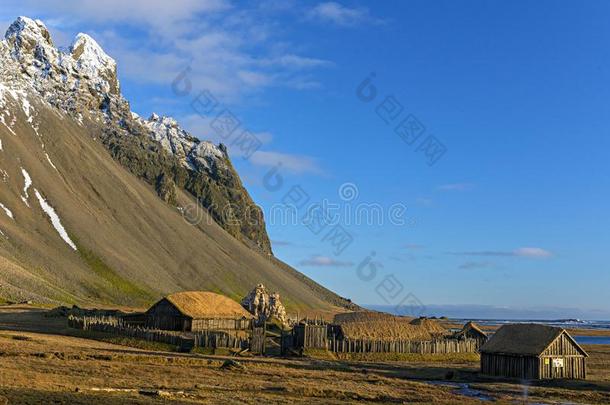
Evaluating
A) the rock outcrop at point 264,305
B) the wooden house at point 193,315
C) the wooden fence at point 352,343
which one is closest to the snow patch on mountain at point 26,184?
the rock outcrop at point 264,305

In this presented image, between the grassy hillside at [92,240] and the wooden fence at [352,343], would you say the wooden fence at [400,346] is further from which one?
the grassy hillside at [92,240]

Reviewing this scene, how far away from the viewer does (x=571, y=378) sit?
51.7 meters

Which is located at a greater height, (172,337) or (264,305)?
(264,305)

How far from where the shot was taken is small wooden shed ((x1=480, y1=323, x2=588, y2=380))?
50688 millimetres

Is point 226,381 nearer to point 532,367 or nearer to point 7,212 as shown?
point 532,367

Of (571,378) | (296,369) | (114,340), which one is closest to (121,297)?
(114,340)

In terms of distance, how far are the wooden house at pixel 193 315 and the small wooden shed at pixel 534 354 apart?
105 feet

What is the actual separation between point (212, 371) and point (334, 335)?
26.0 metres

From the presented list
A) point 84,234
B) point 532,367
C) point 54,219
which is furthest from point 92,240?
point 532,367

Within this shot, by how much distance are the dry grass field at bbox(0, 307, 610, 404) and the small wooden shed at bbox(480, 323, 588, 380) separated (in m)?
2.19

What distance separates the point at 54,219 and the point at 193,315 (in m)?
88.6

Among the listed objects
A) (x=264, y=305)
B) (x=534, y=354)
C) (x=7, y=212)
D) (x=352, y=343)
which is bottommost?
(x=352, y=343)

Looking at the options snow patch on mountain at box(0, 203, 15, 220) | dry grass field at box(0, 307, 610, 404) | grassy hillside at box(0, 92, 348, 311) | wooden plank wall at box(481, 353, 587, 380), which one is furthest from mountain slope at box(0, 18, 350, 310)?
wooden plank wall at box(481, 353, 587, 380)

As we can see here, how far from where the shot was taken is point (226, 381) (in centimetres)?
3878
